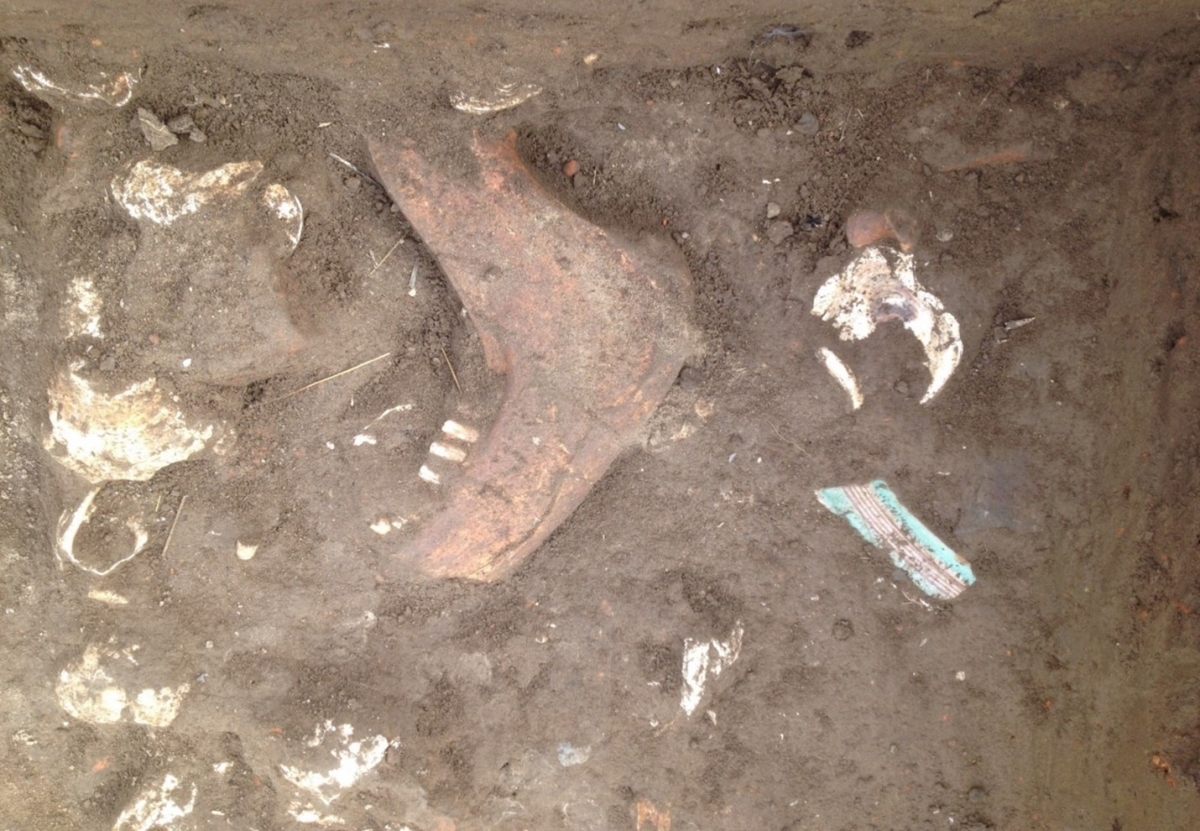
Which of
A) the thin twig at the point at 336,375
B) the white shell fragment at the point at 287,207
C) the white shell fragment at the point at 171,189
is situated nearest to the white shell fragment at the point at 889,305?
the thin twig at the point at 336,375

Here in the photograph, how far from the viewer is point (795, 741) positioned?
3771mm

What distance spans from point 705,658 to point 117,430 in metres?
2.97

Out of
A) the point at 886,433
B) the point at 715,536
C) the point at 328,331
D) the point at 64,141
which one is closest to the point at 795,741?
the point at 715,536

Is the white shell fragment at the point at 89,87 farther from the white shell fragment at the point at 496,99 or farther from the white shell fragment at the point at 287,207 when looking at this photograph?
the white shell fragment at the point at 496,99

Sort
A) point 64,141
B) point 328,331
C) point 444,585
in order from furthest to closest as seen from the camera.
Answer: point 444,585 → point 328,331 → point 64,141

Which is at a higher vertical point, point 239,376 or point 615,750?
point 239,376

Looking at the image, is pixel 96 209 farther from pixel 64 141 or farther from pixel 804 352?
pixel 804 352

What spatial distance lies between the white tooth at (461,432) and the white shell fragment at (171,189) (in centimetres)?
134

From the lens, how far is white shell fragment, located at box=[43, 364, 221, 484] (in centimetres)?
331

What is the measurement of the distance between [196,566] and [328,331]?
1.37m

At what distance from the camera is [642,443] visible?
3.62 meters

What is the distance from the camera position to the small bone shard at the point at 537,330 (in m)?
Result: 3.21

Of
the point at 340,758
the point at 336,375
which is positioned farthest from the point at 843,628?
the point at 336,375

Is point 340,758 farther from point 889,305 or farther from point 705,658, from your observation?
point 889,305
